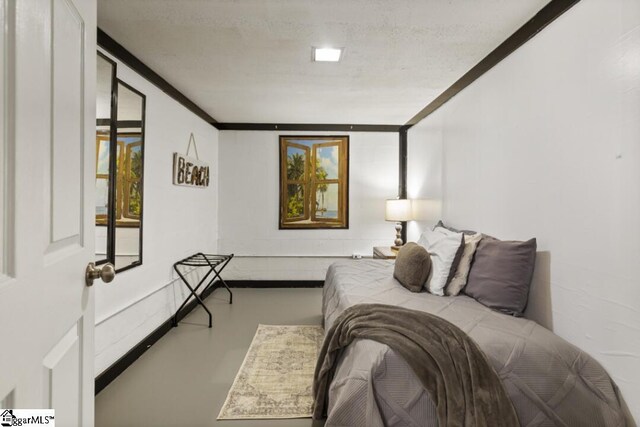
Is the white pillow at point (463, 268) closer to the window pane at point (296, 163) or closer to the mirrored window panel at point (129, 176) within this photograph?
the mirrored window panel at point (129, 176)

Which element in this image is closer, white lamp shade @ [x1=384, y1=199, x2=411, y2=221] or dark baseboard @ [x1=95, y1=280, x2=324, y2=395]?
dark baseboard @ [x1=95, y1=280, x2=324, y2=395]

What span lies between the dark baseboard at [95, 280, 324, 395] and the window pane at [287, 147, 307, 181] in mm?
1531

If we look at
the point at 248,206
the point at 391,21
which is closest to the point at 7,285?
the point at 391,21

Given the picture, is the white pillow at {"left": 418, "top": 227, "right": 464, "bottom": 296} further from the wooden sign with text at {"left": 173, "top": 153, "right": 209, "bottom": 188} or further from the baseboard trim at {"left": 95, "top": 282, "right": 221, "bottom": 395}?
the wooden sign with text at {"left": 173, "top": 153, "right": 209, "bottom": 188}

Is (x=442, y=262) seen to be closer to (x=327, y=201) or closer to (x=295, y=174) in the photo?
(x=327, y=201)

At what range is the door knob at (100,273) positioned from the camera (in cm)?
101

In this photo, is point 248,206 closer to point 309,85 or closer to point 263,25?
point 309,85

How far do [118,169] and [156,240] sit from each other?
86 centimetres

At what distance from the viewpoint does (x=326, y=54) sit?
271cm

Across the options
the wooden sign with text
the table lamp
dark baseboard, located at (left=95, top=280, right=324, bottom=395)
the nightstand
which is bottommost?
dark baseboard, located at (left=95, top=280, right=324, bottom=395)

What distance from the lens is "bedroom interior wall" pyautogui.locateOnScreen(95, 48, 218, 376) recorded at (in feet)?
8.45

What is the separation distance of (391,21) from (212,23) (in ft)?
3.67

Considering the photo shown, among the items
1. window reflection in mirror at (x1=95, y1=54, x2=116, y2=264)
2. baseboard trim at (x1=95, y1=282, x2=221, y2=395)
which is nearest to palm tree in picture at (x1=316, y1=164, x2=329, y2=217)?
baseboard trim at (x1=95, y1=282, x2=221, y2=395)

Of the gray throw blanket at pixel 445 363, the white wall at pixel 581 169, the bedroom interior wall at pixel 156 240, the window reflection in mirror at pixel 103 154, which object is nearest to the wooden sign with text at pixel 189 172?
the bedroom interior wall at pixel 156 240
